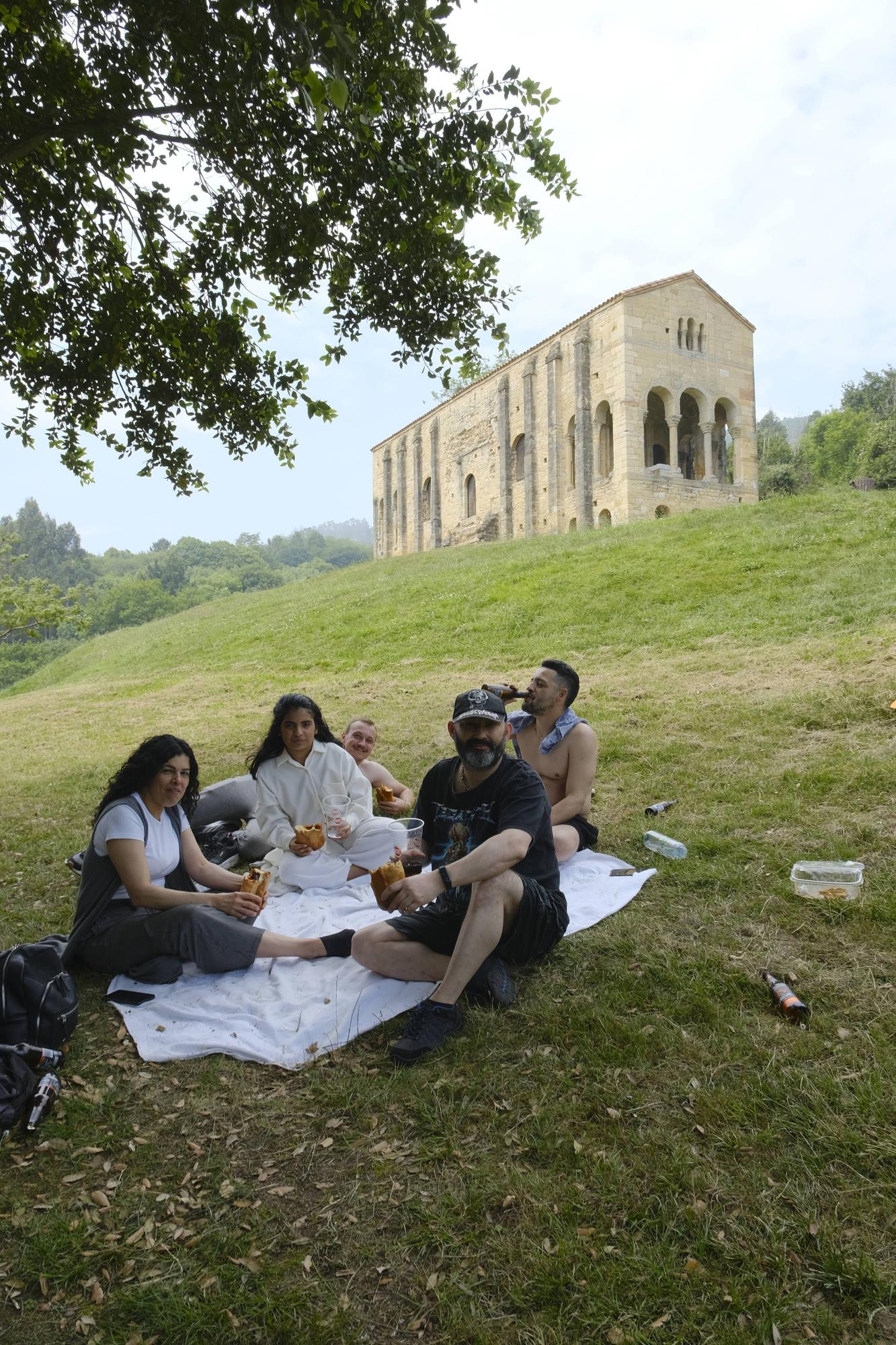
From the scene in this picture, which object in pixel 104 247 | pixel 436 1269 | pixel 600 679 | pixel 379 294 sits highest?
pixel 104 247

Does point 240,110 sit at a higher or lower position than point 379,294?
higher

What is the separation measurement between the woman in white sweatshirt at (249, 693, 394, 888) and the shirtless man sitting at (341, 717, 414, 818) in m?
0.78

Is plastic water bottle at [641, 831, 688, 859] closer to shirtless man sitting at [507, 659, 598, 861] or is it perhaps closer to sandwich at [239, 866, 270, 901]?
shirtless man sitting at [507, 659, 598, 861]

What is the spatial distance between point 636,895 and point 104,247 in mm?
7684

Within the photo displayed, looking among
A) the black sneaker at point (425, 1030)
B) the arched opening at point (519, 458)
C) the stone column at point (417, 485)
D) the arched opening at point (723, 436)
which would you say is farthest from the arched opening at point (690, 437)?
the black sneaker at point (425, 1030)

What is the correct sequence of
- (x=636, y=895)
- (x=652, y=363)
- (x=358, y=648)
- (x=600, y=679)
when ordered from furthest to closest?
(x=652, y=363) → (x=358, y=648) → (x=600, y=679) → (x=636, y=895)

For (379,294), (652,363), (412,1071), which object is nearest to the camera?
(412,1071)

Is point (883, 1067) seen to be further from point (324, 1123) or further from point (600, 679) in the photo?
point (600, 679)

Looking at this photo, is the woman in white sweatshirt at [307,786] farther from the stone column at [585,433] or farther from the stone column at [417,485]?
the stone column at [417,485]

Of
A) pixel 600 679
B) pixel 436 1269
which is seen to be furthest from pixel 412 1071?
pixel 600 679

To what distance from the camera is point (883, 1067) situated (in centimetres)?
295

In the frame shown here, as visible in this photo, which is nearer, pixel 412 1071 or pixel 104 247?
pixel 412 1071

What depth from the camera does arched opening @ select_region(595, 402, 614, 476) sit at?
34469mm

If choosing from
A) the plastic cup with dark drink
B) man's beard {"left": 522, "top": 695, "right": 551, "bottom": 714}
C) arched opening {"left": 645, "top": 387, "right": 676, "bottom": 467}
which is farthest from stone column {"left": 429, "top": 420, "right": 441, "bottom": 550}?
the plastic cup with dark drink
